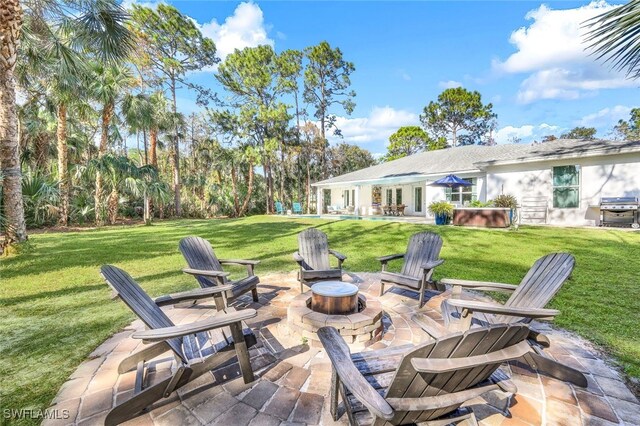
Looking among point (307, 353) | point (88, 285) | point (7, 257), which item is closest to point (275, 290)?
point (307, 353)

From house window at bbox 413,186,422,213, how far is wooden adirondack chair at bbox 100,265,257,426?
62.8 ft

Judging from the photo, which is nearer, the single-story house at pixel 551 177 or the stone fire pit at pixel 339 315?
the stone fire pit at pixel 339 315

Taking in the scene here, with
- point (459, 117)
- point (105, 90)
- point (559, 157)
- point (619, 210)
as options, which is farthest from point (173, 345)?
point (459, 117)

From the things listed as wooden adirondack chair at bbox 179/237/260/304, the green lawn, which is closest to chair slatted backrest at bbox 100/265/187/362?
the green lawn

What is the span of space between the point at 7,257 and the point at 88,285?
11.6ft

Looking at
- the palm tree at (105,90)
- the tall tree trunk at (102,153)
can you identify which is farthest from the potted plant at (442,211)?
the tall tree trunk at (102,153)

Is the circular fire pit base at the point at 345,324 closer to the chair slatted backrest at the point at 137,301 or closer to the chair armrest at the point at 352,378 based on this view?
the chair armrest at the point at 352,378

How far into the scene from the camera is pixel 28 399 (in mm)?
2213

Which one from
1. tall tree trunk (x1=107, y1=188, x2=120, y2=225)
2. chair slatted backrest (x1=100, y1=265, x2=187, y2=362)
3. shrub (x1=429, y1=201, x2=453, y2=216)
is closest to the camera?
chair slatted backrest (x1=100, y1=265, x2=187, y2=362)

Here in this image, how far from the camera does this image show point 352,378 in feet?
5.00

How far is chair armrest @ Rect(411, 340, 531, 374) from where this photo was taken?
129 centimetres

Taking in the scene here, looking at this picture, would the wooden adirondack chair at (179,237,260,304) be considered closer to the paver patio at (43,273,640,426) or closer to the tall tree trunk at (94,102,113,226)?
the paver patio at (43,273,640,426)

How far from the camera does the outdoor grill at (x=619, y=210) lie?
1076 cm

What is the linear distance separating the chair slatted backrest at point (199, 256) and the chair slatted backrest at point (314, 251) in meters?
1.37
